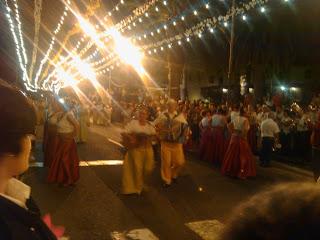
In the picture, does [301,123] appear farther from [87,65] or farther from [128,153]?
[87,65]

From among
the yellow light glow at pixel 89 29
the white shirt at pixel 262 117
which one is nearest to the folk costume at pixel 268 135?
the white shirt at pixel 262 117

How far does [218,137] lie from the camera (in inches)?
531

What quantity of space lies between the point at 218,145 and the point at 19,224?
12.0m

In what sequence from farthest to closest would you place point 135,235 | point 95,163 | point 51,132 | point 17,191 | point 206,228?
point 95,163, point 51,132, point 206,228, point 135,235, point 17,191

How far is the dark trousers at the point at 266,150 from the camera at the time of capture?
41.2 ft

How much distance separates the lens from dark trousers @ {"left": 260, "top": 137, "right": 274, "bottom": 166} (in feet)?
41.2

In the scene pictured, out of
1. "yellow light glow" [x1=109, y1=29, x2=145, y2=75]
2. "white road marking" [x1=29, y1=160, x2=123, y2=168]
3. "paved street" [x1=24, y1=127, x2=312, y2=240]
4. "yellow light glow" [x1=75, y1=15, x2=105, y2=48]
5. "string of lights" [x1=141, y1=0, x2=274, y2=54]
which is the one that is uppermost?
"yellow light glow" [x1=75, y1=15, x2=105, y2=48]

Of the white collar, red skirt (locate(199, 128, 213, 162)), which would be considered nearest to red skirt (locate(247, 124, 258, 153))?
red skirt (locate(199, 128, 213, 162))

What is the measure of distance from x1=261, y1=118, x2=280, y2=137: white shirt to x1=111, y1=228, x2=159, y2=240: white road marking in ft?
22.7

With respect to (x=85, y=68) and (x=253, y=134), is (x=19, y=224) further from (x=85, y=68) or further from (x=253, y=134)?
(x=85, y=68)

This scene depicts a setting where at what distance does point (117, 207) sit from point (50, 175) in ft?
7.77

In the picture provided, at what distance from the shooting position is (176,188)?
372 inches

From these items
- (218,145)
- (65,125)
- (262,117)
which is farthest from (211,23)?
(65,125)

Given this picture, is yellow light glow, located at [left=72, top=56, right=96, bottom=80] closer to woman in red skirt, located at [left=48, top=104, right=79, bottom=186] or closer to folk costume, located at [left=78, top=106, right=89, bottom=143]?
folk costume, located at [left=78, top=106, right=89, bottom=143]
